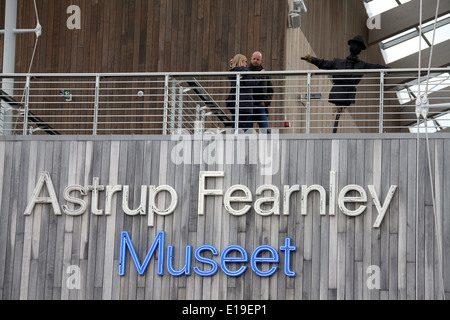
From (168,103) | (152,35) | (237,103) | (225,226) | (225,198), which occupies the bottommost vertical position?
(225,226)

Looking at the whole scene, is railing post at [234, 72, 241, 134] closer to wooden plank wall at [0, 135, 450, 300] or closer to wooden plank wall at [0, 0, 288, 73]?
wooden plank wall at [0, 135, 450, 300]

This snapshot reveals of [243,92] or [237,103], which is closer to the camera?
[237,103]

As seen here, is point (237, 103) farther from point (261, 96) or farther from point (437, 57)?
point (437, 57)

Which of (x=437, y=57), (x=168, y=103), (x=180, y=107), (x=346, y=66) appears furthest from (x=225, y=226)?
(x=437, y=57)

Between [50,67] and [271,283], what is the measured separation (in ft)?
19.9

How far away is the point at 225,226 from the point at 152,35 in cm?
444

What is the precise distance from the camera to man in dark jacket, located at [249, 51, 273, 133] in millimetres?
13328

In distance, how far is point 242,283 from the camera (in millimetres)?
12570

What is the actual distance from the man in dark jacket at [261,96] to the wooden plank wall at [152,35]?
1545 millimetres

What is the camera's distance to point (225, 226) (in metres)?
12.8

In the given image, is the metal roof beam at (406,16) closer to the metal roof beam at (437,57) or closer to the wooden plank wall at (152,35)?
the metal roof beam at (437,57)

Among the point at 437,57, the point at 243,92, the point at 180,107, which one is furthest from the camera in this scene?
the point at 437,57

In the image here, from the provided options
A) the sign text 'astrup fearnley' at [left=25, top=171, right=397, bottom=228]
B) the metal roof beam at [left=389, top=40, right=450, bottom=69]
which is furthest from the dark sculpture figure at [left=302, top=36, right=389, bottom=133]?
the metal roof beam at [left=389, top=40, right=450, bottom=69]
